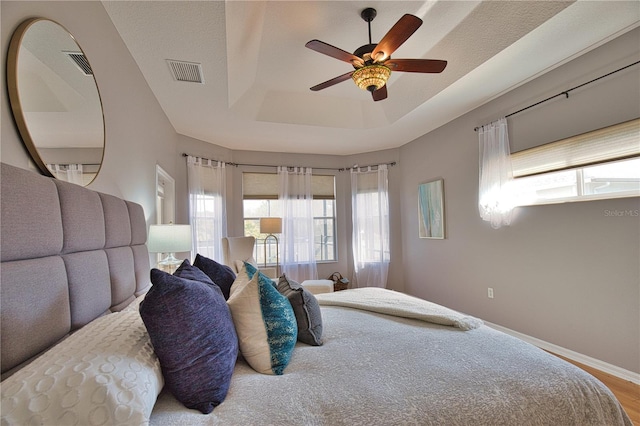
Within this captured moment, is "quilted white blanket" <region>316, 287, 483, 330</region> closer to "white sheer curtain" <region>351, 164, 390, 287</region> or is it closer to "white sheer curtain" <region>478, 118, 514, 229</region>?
"white sheer curtain" <region>478, 118, 514, 229</region>

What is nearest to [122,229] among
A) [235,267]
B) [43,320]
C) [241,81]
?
[43,320]

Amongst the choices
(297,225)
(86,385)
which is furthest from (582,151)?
(297,225)

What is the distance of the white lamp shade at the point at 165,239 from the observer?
232 centimetres

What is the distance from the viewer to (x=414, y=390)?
100 centimetres

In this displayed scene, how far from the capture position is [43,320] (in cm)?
87

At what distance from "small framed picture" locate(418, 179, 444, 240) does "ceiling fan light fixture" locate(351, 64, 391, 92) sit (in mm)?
2272

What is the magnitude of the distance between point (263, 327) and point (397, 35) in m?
1.95

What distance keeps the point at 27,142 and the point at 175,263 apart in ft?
6.20

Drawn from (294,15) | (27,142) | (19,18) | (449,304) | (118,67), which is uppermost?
(294,15)

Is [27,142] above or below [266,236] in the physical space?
above

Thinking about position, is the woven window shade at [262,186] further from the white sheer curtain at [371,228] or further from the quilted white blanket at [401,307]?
the quilted white blanket at [401,307]

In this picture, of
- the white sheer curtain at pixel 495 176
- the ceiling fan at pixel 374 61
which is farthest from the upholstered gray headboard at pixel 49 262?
the white sheer curtain at pixel 495 176

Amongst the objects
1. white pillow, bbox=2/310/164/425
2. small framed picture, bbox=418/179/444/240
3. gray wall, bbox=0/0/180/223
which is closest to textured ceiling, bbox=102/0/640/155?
gray wall, bbox=0/0/180/223

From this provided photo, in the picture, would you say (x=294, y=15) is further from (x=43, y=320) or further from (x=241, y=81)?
(x=43, y=320)
